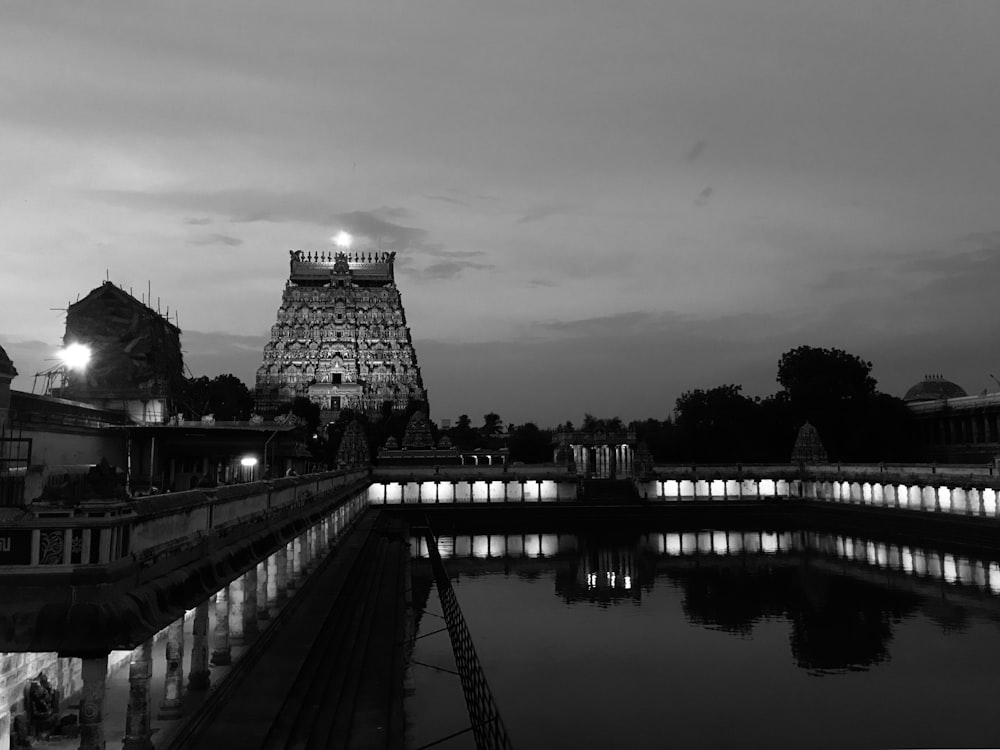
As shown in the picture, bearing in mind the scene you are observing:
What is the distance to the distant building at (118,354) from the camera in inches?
2371

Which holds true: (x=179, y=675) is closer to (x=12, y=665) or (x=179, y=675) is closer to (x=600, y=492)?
Result: (x=12, y=665)

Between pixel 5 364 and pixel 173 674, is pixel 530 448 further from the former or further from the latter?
pixel 173 674

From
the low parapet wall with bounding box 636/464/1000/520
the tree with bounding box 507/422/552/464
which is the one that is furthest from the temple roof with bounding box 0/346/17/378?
the tree with bounding box 507/422/552/464

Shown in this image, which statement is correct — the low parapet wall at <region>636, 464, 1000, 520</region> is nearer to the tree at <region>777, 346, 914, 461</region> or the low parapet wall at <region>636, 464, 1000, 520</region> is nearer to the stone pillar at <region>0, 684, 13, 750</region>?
the tree at <region>777, 346, 914, 461</region>

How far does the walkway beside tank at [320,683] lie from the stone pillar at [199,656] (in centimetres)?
28

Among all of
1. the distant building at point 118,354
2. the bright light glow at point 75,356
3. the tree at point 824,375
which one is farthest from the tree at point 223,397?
the tree at point 824,375

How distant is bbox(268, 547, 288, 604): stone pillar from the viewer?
1867 centimetres

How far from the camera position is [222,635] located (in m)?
13.1

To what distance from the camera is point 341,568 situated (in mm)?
25031

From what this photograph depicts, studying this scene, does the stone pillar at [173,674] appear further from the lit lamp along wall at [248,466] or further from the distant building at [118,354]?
the distant building at [118,354]

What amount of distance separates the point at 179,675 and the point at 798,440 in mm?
61010

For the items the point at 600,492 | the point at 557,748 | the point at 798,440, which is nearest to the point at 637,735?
the point at 557,748

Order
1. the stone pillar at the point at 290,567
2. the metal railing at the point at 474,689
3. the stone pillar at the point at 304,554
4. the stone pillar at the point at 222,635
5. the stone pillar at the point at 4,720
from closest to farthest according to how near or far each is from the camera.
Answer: the stone pillar at the point at 4,720
the metal railing at the point at 474,689
the stone pillar at the point at 222,635
the stone pillar at the point at 290,567
the stone pillar at the point at 304,554

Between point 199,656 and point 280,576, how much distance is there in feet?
24.8
